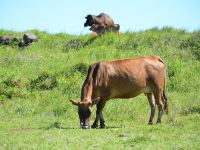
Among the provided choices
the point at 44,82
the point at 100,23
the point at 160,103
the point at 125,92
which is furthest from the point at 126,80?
the point at 100,23

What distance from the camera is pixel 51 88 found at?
1884cm

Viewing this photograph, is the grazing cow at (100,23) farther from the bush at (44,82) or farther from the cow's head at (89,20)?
the bush at (44,82)

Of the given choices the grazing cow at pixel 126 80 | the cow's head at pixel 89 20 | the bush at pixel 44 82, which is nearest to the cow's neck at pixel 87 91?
the grazing cow at pixel 126 80

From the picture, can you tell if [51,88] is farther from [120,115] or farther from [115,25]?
[115,25]

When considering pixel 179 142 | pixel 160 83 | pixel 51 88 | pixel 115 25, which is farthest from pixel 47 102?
pixel 115 25

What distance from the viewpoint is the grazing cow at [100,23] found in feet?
84.5

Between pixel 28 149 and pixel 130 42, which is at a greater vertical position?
pixel 130 42

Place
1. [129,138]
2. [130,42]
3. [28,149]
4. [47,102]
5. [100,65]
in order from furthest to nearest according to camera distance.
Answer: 1. [130,42]
2. [47,102]
3. [100,65]
4. [129,138]
5. [28,149]

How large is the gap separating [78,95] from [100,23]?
344 inches

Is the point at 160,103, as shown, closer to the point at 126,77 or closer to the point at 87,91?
the point at 126,77

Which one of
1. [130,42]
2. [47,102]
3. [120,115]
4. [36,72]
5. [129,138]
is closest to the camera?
[129,138]

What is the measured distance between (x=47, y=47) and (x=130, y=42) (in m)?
4.84

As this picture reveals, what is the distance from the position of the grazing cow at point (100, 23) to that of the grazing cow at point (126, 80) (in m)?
11.4

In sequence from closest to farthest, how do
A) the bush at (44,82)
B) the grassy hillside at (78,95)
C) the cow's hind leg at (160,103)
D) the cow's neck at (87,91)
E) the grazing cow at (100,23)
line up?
the grassy hillside at (78,95), the cow's neck at (87,91), the cow's hind leg at (160,103), the bush at (44,82), the grazing cow at (100,23)
